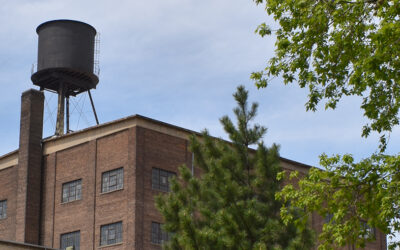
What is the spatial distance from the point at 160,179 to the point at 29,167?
879 cm

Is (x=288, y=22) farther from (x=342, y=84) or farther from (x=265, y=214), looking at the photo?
(x=265, y=214)

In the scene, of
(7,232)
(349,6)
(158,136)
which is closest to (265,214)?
(349,6)

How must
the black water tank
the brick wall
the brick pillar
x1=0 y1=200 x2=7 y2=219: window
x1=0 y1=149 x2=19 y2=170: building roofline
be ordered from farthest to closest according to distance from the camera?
the black water tank, x1=0 y1=149 x2=19 y2=170: building roofline, x1=0 y1=200 x2=7 y2=219: window, the brick wall, the brick pillar

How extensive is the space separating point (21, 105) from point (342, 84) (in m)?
33.6

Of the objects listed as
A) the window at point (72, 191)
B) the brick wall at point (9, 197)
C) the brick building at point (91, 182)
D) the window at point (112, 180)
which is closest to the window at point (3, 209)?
the brick building at point (91, 182)

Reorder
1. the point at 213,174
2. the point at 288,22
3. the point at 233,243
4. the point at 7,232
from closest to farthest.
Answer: the point at 288,22 < the point at 233,243 < the point at 213,174 < the point at 7,232

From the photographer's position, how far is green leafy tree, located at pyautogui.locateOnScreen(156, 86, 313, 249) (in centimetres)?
2208

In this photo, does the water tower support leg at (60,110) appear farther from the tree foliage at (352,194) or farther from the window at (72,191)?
the tree foliage at (352,194)

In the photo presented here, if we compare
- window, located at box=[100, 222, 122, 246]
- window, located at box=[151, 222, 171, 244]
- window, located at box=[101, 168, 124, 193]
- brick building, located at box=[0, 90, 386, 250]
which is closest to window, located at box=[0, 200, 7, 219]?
brick building, located at box=[0, 90, 386, 250]

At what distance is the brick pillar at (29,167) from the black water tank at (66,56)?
2988mm

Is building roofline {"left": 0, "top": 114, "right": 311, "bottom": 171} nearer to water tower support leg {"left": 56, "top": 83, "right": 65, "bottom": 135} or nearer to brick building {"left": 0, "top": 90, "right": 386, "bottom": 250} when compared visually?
brick building {"left": 0, "top": 90, "right": 386, "bottom": 250}

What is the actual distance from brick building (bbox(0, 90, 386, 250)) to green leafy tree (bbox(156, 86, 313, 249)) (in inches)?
593

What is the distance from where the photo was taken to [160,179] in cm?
4062

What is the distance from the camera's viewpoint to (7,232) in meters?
44.5
